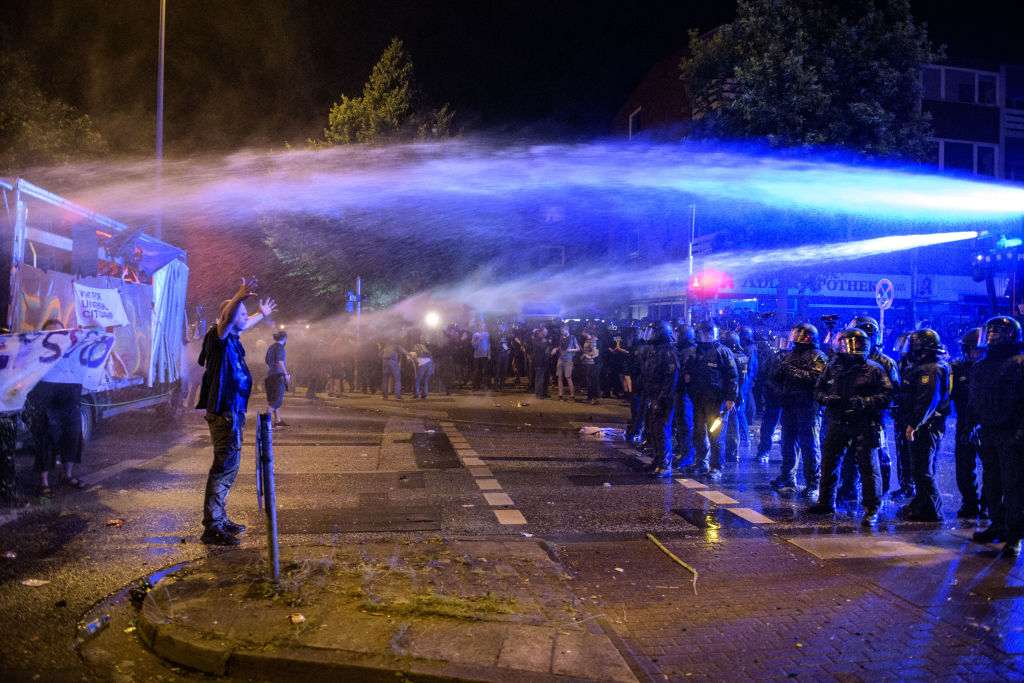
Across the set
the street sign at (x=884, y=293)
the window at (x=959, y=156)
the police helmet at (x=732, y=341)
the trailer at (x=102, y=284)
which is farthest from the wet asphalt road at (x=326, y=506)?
the window at (x=959, y=156)

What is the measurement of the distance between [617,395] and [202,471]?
13458 mm

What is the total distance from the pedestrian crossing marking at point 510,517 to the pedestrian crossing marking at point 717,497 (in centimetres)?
225

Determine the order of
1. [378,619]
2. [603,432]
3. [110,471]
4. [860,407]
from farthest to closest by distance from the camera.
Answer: [603,432] → [110,471] → [860,407] → [378,619]

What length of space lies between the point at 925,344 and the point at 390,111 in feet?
68.8

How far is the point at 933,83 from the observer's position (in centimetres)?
2744

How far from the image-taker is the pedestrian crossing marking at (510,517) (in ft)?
23.2

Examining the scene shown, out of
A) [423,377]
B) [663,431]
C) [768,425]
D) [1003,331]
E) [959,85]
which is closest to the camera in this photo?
[1003,331]

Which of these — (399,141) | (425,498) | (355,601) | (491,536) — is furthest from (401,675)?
(399,141)

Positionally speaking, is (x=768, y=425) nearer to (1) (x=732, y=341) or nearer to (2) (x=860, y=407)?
(1) (x=732, y=341)

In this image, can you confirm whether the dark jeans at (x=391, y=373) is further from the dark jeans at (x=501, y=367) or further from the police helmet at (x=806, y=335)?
the police helmet at (x=806, y=335)

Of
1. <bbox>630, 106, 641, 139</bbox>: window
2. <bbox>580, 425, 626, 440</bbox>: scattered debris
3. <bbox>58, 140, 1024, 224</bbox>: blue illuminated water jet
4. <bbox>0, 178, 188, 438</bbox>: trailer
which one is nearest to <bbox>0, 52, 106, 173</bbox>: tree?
<bbox>58, 140, 1024, 224</bbox>: blue illuminated water jet

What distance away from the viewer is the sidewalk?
3.85m

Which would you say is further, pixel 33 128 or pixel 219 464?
pixel 33 128

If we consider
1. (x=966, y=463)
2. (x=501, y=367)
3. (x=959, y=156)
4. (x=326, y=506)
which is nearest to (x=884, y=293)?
(x=966, y=463)
